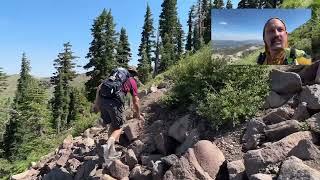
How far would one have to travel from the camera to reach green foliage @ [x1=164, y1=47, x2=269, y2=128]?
9.38m

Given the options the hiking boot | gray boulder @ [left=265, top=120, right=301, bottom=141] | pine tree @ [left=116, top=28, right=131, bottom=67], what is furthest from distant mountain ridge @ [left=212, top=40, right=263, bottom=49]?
pine tree @ [left=116, top=28, right=131, bottom=67]

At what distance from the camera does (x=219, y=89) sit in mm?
10172

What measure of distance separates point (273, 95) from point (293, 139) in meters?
1.82

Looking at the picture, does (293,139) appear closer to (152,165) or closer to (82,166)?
(152,165)

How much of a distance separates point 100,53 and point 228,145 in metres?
49.0

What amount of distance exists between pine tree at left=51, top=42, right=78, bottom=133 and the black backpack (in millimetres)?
55724

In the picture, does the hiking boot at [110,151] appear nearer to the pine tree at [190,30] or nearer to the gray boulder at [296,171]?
the gray boulder at [296,171]

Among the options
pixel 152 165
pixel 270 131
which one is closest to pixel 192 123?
pixel 152 165

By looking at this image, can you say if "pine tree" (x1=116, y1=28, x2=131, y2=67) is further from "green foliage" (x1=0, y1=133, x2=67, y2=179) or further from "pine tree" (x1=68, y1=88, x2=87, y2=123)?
"green foliage" (x1=0, y1=133, x2=67, y2=179)

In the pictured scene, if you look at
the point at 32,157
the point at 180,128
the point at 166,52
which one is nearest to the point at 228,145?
the point at 180,128

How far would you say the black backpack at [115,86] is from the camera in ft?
34.1

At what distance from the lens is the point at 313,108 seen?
852 centimetres

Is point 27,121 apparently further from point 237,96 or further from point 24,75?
point 237,96
